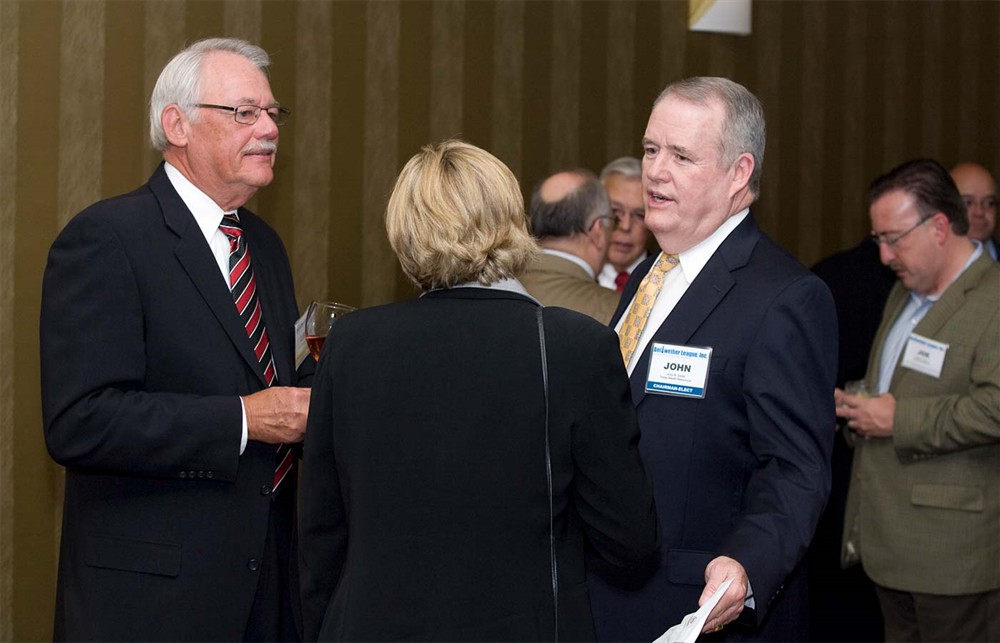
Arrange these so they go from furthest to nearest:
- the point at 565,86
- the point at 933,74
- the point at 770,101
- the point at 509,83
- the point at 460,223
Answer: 1. the point at 933,74
2. the point at 770,101
3. the point at 565,86
4. the point at 509,83
5. the point at 460,223

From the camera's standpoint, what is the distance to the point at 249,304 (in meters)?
2.56

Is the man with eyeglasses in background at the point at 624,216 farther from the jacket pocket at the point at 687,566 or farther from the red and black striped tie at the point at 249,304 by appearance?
the jacket pocket at the point at 687,566

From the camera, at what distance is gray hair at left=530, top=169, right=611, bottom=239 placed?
383 cm

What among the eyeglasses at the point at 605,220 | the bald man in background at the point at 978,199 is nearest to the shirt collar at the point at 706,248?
the eyeglasses at the point at 605,220

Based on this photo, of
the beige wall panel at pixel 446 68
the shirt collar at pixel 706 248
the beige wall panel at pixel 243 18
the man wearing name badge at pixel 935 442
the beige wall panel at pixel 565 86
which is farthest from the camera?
the beige wall panel at pixel 565 86

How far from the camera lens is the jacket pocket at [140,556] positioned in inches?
92.2

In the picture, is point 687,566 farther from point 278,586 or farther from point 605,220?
point 605,220

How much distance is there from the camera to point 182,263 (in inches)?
94.8

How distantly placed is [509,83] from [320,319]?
8.72 ft

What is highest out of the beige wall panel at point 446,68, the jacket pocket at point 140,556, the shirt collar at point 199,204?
the beige wall panel at point 446,68

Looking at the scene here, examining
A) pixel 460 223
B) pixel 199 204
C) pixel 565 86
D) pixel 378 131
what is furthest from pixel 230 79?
pixel 565 86

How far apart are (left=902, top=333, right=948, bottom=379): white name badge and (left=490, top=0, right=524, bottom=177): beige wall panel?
1919 mm

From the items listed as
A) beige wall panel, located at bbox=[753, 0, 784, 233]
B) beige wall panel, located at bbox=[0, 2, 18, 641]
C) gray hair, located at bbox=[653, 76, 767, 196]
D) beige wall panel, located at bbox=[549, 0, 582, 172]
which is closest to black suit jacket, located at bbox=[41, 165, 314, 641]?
gray hair, located at bbox=[653, 76, 767, 196]

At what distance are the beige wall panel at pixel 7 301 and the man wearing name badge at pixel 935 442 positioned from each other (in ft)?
8.91
